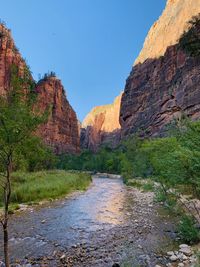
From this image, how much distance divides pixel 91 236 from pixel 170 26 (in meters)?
79.6

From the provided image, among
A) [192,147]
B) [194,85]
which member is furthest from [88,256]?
[194,85]

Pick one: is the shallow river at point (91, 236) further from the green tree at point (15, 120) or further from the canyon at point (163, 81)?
the canyon at point (163, 81)

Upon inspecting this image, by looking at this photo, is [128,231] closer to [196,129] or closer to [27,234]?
[27,234]

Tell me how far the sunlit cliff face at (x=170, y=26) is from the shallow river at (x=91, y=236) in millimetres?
59977

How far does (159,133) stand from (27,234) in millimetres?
53409

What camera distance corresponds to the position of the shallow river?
8.49 m

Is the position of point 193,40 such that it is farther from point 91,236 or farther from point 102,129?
point 102,129

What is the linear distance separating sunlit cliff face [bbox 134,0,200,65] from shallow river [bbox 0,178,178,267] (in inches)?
2361

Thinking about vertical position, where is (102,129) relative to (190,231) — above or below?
above

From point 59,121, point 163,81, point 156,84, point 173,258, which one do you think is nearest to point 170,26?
point 156,84

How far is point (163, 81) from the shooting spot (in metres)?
69.4

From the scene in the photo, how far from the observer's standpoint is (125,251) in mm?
9195

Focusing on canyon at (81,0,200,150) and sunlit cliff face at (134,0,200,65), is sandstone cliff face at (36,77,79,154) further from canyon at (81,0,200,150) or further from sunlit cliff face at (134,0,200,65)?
sunlit cliff face at (134,0,200,65)

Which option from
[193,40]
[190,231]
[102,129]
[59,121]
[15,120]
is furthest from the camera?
[102,129]
